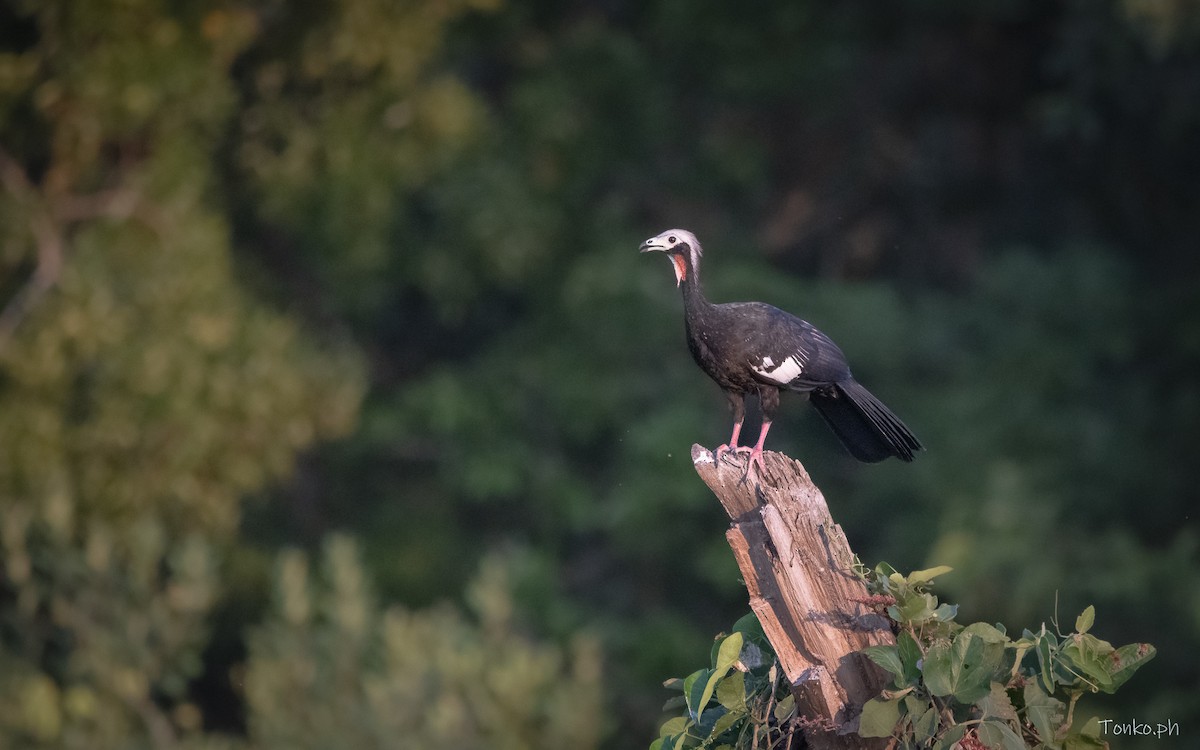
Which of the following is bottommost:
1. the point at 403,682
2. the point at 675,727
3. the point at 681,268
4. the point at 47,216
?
the point at 675,727

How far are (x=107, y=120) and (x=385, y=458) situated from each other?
185 inches

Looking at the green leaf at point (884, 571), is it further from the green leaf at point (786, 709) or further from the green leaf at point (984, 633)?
the green leaf at point (786, 709)

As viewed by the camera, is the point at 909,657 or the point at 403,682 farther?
the point at 403,682

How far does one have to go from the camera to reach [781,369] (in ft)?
16.1

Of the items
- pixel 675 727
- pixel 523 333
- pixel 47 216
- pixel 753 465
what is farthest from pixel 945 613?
pixel 523 333

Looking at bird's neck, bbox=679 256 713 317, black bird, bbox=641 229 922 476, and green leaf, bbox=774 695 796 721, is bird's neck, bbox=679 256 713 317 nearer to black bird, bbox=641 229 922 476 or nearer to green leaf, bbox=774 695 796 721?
black bird, bbox=641 229 922 476

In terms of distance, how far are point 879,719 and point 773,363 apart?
1.84 metres

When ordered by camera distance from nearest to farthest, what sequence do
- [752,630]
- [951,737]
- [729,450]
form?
[951,737], [752,630], [729,450]

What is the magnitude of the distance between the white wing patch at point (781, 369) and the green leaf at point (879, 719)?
5.90 ft

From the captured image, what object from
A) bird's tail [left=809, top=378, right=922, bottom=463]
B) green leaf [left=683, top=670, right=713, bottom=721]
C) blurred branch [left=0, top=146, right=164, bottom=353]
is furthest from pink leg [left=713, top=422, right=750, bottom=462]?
blurred branch [left=0, top=146, right=164, bottom=353]

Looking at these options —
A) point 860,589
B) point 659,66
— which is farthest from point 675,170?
point 860,589

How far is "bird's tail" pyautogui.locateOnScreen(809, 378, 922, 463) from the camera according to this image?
16.0 feet

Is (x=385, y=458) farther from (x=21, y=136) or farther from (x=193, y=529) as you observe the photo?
(x=21, y=136)

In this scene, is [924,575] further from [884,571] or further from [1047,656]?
[1047,656]
